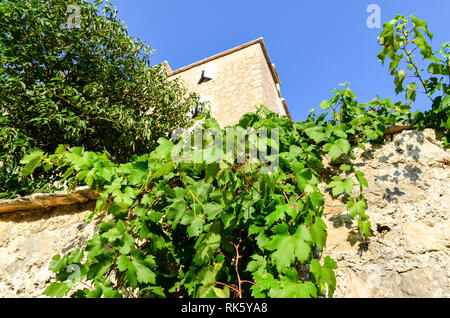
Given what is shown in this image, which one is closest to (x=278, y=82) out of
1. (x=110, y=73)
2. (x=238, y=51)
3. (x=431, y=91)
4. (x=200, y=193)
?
(x=238, y=51)

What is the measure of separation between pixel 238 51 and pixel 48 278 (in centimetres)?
906

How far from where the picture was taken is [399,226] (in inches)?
53.7

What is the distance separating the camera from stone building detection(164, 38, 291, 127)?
7852mm

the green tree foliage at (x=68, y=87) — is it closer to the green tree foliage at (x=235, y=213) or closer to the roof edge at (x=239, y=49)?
the green tree foliage at (x=235, y=213)

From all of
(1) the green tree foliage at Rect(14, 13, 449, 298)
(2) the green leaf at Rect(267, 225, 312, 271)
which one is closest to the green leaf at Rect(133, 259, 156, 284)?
(1) the green tree foliage at Rect(14, 13, 449, 298)

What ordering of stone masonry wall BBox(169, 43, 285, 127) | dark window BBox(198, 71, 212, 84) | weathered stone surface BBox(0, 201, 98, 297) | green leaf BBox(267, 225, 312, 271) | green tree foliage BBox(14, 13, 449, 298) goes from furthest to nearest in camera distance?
dark window BBox(198, 71, 212, 84)
stone masonry wall BBox(169, 43, 285, 127)
weathered stone surface BBox(0, 201, 98, 297)
green tree foliage BBox(14, 13, 449, 298)
green leaf BBox(267, 225, 312, 271)

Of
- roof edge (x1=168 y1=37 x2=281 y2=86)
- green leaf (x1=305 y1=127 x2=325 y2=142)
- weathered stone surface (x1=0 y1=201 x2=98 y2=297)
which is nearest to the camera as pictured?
green leaf (x1=305 y1=127 x2=325 y2=142)

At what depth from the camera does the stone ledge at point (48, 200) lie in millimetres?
2047

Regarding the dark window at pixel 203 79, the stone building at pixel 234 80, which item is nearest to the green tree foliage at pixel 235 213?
the stone building at pixel 234 80

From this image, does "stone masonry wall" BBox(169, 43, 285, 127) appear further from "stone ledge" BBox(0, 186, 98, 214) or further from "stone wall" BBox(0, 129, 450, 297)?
"stone wall" BBox(0, 129, 450, 297)

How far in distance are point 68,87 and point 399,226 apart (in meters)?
5.26

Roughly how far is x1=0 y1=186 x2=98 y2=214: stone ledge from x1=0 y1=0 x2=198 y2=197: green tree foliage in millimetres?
1362

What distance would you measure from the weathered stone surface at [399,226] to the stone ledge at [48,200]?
196 centimetres
